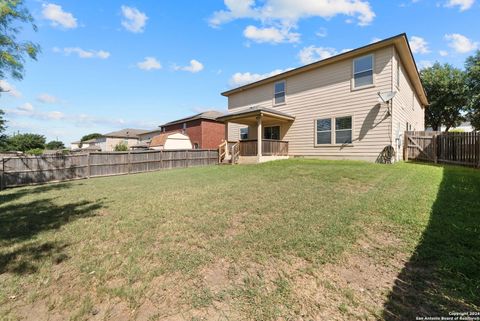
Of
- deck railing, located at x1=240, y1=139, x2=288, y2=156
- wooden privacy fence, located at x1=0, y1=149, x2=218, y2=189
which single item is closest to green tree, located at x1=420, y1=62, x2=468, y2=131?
deck railing, located at x1=240, y1=139, x2=288, y2=156

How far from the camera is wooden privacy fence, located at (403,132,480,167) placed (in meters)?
10.6

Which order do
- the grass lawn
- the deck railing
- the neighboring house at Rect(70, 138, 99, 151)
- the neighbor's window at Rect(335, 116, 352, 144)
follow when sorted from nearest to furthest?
the grass lawn < the neighbor's window at Rect(335, 116, 352, 144) < the deck railing < the neighboring house at Rect(70, 138, 99, 151)

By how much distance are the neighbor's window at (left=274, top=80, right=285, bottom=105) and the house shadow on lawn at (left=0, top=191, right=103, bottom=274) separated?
40.8ft

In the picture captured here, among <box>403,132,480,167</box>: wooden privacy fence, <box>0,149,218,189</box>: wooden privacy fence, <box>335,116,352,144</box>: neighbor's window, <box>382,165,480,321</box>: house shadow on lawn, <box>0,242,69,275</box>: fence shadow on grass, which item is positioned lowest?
<box>0,242,69,275</box>: fence shadow on grass

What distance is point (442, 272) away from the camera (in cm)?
271

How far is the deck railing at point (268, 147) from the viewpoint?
14.4 m

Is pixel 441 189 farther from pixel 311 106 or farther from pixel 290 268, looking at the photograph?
pixel 311 106

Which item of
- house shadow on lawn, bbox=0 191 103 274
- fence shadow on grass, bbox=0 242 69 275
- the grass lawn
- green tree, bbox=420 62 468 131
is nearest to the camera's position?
the grass lawn

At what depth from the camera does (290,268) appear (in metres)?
2.96

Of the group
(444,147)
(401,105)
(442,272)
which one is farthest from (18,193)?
(444,147)

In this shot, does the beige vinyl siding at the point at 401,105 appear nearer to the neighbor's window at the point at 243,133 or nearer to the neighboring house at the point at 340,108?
the neighboring house at the point at 340,108

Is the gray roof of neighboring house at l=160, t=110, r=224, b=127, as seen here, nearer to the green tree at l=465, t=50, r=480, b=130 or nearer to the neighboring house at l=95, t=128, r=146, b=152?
the neighboring house at l=95, t=128, r=146, b=152

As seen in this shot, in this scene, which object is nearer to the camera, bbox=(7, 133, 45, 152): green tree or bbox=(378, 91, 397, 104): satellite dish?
bbox=(378, 91, 397, 104): satellite dish

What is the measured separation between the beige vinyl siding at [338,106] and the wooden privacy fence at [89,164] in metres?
7.49
